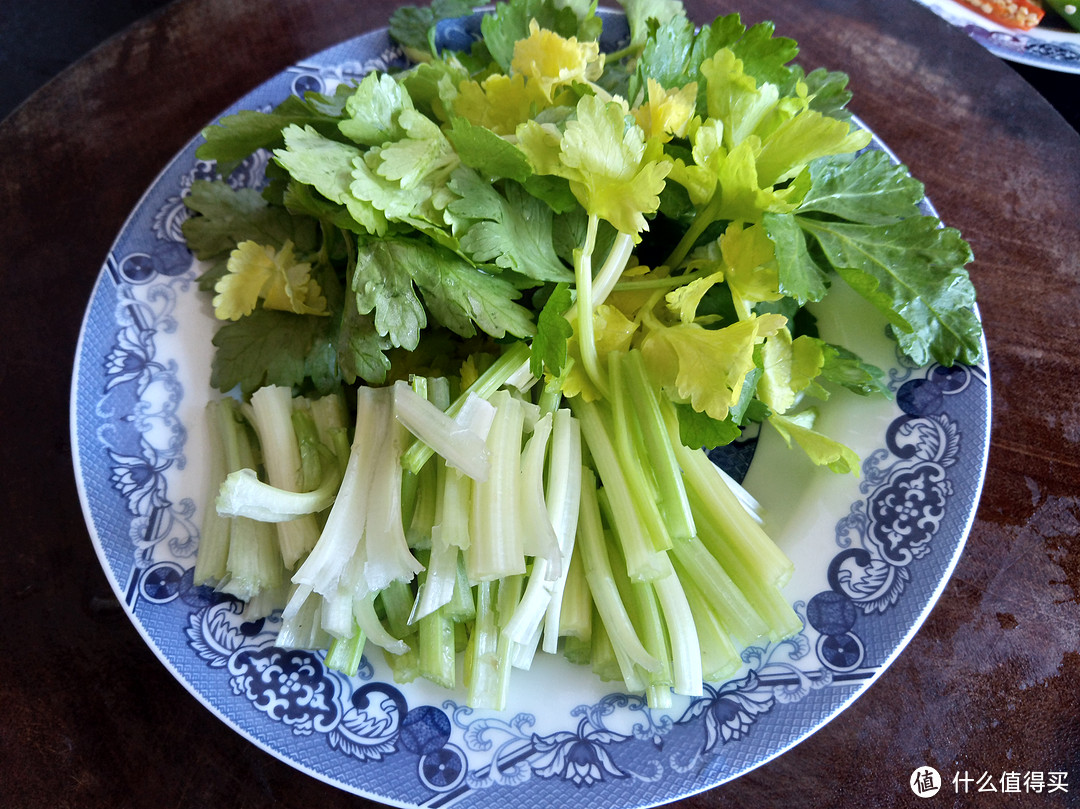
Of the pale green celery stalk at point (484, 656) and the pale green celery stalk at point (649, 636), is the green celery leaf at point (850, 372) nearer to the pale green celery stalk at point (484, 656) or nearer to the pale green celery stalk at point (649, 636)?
the pale green celery stalk at point (649, 636)

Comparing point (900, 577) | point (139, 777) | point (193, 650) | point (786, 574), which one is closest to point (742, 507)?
point (786, 574)

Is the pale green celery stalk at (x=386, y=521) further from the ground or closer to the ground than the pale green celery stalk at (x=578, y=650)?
further from the ground

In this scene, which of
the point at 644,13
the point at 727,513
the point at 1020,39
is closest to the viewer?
the point at 727,513

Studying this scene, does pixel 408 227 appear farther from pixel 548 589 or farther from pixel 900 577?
pixel 900 577

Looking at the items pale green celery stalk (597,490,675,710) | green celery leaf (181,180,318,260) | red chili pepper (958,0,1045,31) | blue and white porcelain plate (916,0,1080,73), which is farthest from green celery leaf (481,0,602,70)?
red chili pepper (958,0,1045,31)

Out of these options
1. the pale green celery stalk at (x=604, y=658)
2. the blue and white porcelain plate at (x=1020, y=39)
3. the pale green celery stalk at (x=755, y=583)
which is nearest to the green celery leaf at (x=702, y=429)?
the pale green celery stalk at (x=755, y=583)

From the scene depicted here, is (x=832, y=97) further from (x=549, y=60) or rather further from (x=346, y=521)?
(x=346, y=521)

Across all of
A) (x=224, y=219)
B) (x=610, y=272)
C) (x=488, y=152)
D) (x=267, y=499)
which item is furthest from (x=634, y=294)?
(x=224, y=219)
